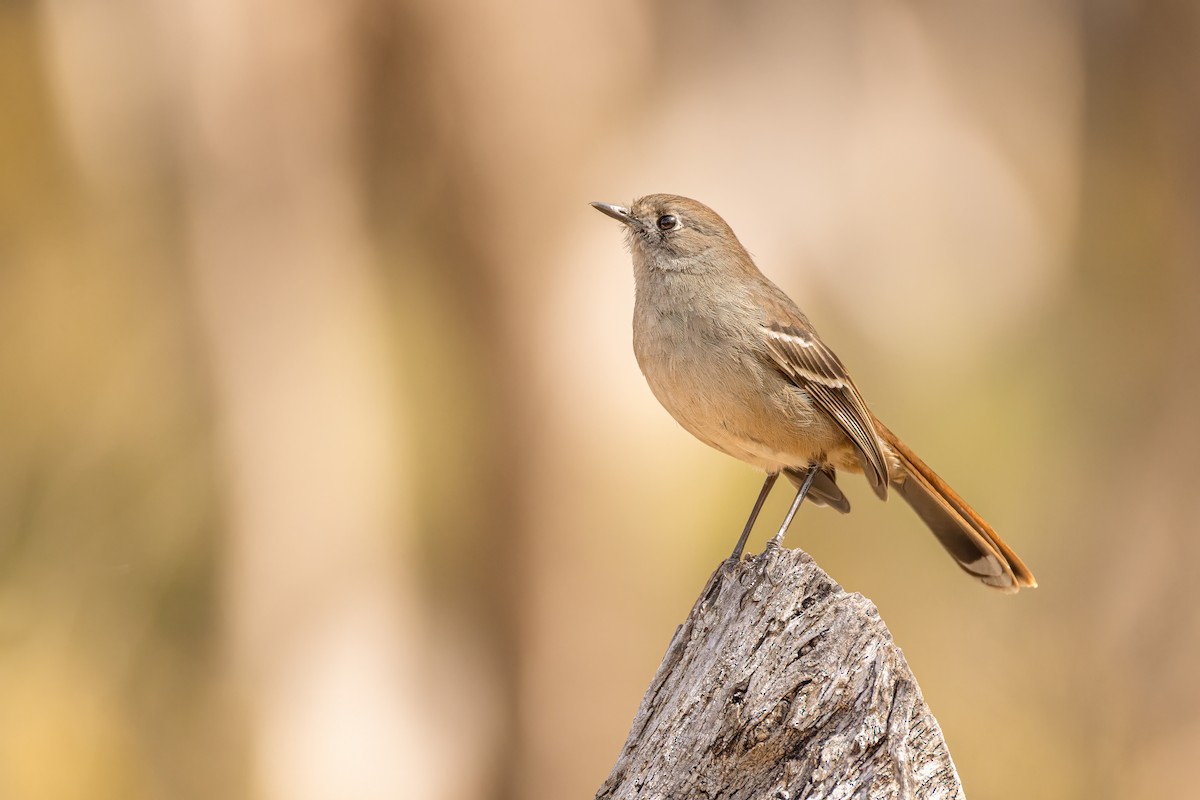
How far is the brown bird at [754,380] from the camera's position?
3.41 m

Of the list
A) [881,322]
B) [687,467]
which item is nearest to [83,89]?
[687,467]

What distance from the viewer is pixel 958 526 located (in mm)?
3865

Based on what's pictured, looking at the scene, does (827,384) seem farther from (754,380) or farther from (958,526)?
(958,526)

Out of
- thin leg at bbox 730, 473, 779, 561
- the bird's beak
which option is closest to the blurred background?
the bird's beak

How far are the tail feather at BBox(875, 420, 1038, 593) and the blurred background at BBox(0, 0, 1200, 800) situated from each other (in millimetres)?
3279

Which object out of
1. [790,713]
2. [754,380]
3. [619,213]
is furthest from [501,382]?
[790,713]

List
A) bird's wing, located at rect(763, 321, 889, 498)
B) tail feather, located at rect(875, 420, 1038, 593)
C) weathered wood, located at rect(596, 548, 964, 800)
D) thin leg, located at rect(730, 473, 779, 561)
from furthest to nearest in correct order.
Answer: tail feather, located at rect(875, 420, 1038, 593) < bird's wing, located at rect(763, 321, 889, 498) < thin leg, located at rect(730, 473, 779, 561) < weathered wood, located at rect(596, 548, 964, 800)

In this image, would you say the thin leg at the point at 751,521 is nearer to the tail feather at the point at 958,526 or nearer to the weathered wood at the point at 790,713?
the tail feather at the point at 958,526

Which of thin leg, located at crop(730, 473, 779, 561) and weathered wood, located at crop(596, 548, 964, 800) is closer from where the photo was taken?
weathered wood, located at crop(596, 548, 964, 800)

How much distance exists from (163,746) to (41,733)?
0.76 metres

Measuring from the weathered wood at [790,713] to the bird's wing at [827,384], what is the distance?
1.05 m

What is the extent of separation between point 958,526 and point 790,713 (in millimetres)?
1765

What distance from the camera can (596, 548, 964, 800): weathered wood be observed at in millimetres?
2191

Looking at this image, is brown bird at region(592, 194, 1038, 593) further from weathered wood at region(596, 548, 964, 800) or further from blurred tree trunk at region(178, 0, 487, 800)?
blurred tree trunk at region(178, 0, 487, 800)
